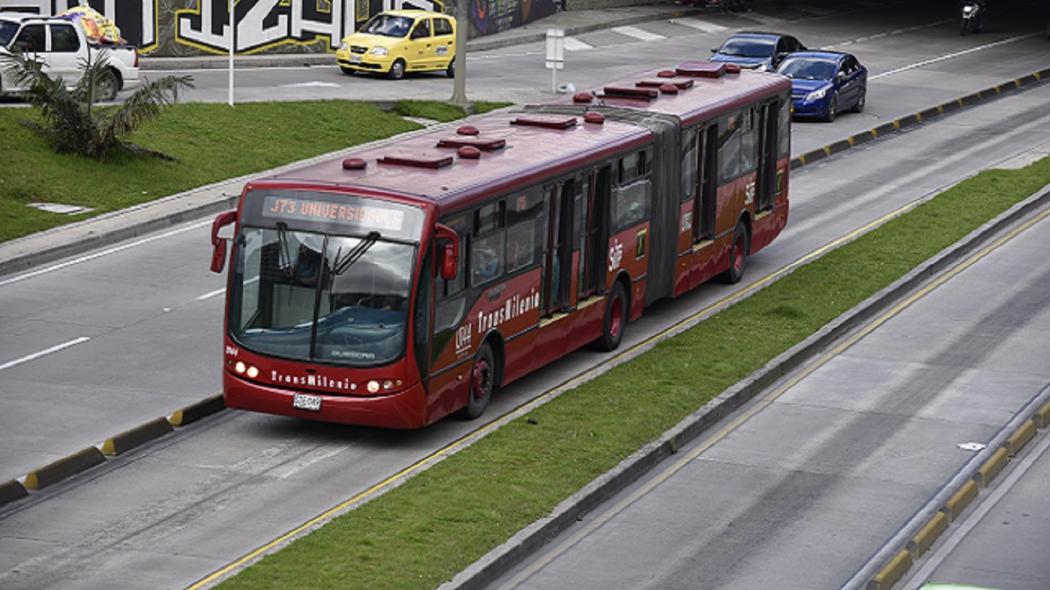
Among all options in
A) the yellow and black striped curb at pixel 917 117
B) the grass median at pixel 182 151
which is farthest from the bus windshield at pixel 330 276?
the yellow and black striped curb at pixel 917 117

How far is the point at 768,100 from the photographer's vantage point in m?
29.9

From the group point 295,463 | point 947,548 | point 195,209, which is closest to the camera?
point 947,548

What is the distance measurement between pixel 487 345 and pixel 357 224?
247 centimetres

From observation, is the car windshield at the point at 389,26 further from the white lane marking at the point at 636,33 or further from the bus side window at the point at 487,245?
the bus side window at the point at 487,245

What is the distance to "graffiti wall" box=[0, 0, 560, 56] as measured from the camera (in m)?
49.5

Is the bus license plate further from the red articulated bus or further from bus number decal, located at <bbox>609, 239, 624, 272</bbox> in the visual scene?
bus number decal, located at <bbox>609, 239, 624, 272</bbox>

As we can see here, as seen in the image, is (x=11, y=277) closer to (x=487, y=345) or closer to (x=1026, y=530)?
(x=487, y=345)

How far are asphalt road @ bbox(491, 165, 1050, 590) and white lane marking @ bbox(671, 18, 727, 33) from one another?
132 ft

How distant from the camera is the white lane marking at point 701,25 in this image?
66.4 m

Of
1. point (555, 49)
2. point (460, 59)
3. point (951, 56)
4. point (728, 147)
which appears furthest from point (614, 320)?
point (951, 56)

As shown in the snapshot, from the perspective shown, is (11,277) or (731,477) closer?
(731,477)

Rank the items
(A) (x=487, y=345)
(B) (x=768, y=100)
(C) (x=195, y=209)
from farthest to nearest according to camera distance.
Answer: (C) (x=195, y=209) < (B) (x=768, y=100) < (A) (x=487, y=345)

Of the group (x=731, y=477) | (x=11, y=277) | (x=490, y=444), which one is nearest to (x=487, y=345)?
Answer: (x=490, y=444)

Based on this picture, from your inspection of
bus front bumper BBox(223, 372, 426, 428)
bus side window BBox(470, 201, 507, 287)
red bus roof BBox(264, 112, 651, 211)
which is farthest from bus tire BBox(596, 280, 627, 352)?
bus front bumper BBox(223, 372, 426, 428)
